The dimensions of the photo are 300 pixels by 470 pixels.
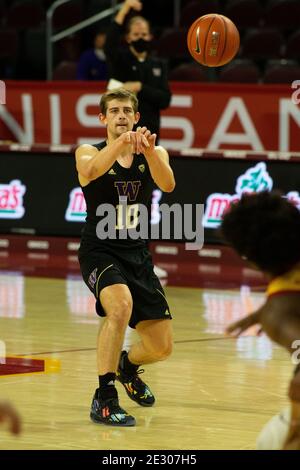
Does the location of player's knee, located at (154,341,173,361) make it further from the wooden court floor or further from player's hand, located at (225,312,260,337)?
player's hand, located at (225,312,260,337)

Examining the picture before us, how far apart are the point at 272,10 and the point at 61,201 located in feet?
15.5

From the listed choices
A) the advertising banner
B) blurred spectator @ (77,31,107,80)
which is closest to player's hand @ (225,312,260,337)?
the advertising banner

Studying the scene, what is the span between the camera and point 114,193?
7.92m

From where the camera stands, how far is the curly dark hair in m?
4.97

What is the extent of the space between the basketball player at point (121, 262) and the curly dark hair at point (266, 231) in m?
2.41

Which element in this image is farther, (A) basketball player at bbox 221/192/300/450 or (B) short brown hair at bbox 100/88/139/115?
(B) short brown hair at bbox 100/88/139/115

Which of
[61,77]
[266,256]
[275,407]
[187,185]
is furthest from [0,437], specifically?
[61,77]

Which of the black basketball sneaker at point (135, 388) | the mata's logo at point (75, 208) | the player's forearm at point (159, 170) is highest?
the player's forearm at point (159, 170)

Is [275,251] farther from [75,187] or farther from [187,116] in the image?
[187,116]

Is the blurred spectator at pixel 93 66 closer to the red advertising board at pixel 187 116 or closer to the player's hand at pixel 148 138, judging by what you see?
the red advertising board at pixel 187 116

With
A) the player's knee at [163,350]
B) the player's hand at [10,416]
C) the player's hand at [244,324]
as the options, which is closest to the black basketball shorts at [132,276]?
the player's knee at [163,350]

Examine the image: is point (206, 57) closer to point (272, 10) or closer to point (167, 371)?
point (167, 371)

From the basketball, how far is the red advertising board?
4804 mm

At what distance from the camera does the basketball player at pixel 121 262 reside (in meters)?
7.51
